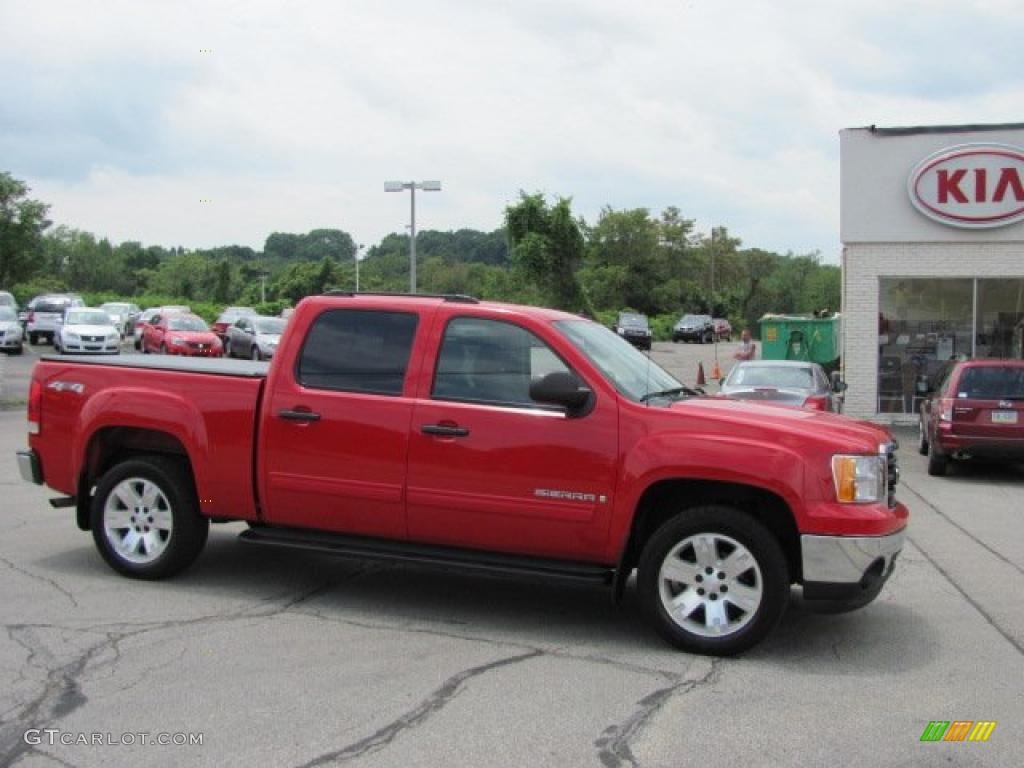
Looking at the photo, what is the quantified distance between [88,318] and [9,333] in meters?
2.69

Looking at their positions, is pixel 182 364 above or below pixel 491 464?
above

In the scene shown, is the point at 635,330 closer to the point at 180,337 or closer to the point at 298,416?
the point at 180,337

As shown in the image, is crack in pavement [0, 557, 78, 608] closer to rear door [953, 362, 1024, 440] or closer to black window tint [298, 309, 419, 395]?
black window tint [298, 309, 419, 395]

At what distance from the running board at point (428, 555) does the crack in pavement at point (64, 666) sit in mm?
438

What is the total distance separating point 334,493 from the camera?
20.3 feet

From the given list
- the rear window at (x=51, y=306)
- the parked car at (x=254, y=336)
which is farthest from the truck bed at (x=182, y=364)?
the rear window at (x=51, y=306)

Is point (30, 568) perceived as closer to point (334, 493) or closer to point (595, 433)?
point (334, 493)

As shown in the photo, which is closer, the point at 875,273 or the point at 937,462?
the point at 937,462

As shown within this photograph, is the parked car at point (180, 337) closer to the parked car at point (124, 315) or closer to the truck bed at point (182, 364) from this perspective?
the parked car at point (124, 315)

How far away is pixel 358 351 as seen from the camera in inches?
250

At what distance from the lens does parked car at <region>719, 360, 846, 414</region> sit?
46.9 ft

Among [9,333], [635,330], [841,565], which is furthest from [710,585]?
[635,330]

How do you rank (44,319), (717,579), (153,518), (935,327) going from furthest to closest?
(44,319)
(935,327)
(153,518)
(717,579)

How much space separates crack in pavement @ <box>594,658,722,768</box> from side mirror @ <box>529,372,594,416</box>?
5.01ft
